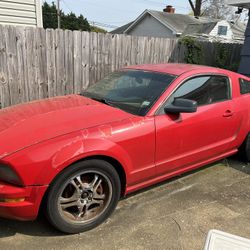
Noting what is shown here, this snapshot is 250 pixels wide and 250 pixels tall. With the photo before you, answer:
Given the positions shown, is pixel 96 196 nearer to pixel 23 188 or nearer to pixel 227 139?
pixel 23 188

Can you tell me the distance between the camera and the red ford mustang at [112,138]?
267cm

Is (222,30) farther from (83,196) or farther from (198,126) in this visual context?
(83,196)

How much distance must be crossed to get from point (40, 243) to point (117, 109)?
Result: 1.53 m

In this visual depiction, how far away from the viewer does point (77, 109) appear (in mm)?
3477

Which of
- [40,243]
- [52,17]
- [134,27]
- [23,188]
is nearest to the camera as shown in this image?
[23,188]

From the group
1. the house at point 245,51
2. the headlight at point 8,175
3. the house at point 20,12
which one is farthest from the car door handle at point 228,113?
the house at point 20,12

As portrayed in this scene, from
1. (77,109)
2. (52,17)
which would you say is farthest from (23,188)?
(52,17)

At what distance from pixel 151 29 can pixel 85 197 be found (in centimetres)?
2973

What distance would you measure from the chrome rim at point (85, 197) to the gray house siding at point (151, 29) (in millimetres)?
26440

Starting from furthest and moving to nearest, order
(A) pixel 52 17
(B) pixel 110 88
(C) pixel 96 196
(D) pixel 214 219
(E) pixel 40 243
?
(A) pixel 52 17 < (B) pixel 110 88 < (D) pixel 214 219 < (C) pixel 96 196 < (E) pixel 40 243

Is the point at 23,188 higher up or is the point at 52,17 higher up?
the point at 52,17

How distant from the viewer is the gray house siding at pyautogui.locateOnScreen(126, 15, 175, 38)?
29.0 m

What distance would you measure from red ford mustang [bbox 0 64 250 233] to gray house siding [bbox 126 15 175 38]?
82.1 ft

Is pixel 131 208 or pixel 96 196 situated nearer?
pixel 96 196
